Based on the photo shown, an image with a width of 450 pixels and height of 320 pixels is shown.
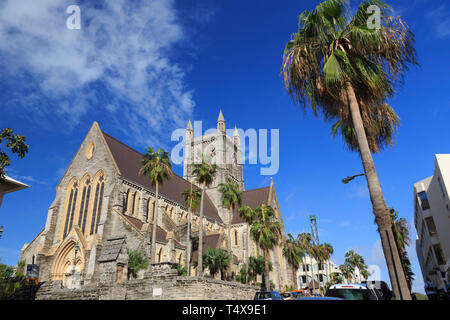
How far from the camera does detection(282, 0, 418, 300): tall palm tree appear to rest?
9.45 metres

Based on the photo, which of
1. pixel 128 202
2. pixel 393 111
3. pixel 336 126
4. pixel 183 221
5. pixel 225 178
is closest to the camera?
pixel 393 111

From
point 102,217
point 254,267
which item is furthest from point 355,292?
point 254,267

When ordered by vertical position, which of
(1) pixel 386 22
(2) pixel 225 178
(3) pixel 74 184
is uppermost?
(2) pixel 225 178

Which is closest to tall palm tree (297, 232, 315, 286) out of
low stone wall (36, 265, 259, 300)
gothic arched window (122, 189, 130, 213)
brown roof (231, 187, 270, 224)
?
brown roof (231, 187, 270, 224)

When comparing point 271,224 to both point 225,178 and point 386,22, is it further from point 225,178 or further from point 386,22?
point 386,22

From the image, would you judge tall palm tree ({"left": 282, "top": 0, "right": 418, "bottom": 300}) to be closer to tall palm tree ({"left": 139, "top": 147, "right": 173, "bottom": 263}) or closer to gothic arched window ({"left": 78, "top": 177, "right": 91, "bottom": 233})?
tall palm tree ({"left": 139, "top": 147, "right": 173, "bottom": 263})

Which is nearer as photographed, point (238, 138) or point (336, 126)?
point (336, 126)

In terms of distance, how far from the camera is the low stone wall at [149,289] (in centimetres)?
1614

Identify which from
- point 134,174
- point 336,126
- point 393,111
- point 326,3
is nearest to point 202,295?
point 336,126

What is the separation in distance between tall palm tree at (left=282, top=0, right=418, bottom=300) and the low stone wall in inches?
473

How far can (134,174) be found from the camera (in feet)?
124

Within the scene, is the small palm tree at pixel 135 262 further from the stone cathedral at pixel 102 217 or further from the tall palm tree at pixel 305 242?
the tall palm tree at pixel 305 242
